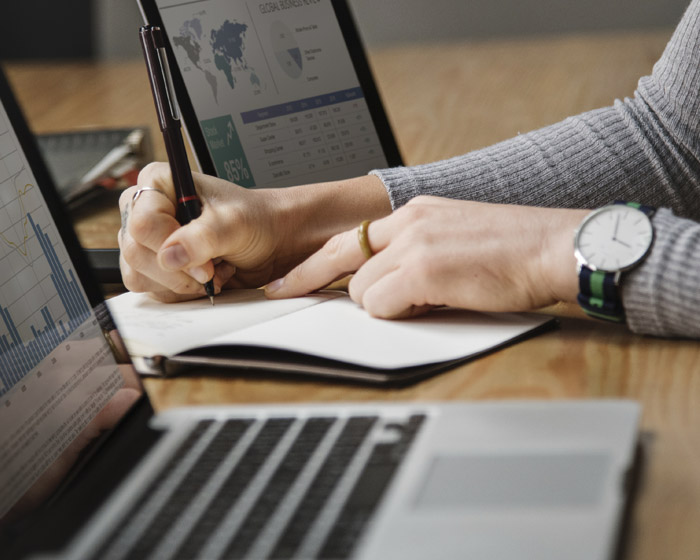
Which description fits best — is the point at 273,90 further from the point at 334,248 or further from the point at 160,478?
the point at 160,478

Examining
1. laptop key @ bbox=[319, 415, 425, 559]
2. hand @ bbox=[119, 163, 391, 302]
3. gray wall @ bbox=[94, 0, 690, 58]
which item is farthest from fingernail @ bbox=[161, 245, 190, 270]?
gray wall @ bbox=[94, 0, 690, 58]

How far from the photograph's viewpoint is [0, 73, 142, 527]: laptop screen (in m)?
0.57

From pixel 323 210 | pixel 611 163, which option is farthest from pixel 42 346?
pixel 611 163

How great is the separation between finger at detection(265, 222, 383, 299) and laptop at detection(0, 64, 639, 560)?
0.20 metres

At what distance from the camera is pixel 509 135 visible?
4.56ft

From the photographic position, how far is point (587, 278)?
0.71 metres

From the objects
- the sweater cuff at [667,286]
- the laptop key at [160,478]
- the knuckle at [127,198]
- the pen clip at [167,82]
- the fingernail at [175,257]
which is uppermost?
the pen clip at [167,82]

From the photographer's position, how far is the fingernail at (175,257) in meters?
0.79

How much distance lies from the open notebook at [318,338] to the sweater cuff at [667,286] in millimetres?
78

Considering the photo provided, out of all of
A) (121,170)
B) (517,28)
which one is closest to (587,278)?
(121,170)

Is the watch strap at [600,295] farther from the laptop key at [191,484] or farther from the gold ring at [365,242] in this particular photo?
the laptop key at [191,484]

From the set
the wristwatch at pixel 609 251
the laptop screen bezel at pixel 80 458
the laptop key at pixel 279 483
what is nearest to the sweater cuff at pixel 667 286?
the wristwatch at pixel 609 251

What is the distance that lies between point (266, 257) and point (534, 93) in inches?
35.0

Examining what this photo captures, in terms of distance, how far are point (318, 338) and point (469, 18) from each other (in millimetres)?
2859
